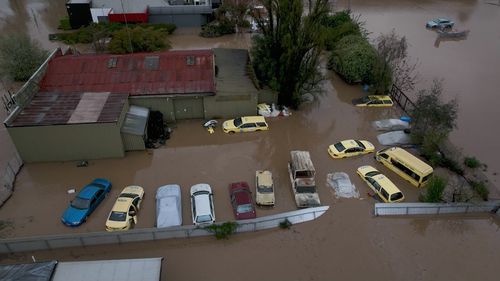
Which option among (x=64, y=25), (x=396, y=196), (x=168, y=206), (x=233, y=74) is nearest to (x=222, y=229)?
(x=168, y=206)

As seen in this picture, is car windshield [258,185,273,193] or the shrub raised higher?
car windshield [258,185,273,193]

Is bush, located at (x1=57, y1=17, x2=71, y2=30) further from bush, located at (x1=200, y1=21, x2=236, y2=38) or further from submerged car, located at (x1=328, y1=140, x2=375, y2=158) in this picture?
submerged car, located at (x1=328, y1=140, x2=375, y2=158)

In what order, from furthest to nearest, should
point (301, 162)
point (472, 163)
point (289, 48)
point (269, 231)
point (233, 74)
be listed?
point (233, 74) → point (289, 48) → point (472, 163) → point (301, 162) → point (269, 231)

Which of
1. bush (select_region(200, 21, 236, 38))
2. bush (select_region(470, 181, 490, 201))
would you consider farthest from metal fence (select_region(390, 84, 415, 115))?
bush (select_region(200, 21, 236, 38))

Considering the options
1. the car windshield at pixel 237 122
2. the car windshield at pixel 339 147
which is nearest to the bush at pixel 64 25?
the car windshield at pixel 237 122

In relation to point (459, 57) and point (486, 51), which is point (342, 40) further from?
point (486, 51)

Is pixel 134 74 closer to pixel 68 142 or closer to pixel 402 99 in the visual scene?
pixel 68 142

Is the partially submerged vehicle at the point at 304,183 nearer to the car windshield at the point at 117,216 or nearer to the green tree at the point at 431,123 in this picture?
the green tree at the point at 431,123
